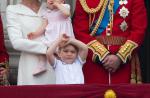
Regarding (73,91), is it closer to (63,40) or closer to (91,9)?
(63,40)

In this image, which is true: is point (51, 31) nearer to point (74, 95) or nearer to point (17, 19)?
point (17, 19)

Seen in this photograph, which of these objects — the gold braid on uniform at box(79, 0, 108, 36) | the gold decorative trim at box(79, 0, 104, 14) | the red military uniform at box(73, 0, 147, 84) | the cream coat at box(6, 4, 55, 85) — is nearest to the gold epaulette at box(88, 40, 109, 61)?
the red military uniform at box(73, 0, 147, 84)

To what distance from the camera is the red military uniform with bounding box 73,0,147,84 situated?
6.50 meters

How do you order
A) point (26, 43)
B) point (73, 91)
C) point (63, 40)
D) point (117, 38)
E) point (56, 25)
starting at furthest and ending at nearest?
point (117, 38), point (56, 25), point (26, 43), point (63, 40), point (73, 91)

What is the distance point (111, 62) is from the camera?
6.43 meters

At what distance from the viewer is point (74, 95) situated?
567cm

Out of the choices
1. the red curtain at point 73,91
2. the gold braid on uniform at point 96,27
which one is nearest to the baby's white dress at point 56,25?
the gold braid on uniform at point 96,27

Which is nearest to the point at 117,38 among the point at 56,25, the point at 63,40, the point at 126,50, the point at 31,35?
the point at 126,50

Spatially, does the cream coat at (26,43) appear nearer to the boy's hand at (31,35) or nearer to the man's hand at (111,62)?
the boy's hand at (31,35)

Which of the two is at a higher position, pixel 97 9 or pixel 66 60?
pixel 97 9

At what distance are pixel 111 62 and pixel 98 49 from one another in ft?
0.58

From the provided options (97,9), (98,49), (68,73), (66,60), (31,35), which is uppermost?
(97,9)

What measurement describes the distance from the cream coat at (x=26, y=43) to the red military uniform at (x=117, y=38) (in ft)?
1.23

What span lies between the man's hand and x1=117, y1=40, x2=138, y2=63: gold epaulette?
0.04 metres
